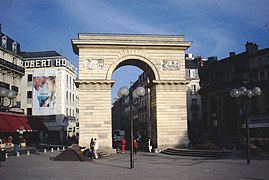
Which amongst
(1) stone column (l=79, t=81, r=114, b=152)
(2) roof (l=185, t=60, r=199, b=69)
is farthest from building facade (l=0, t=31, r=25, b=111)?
(2) roof (l=185, t=60, r=199, b=69)

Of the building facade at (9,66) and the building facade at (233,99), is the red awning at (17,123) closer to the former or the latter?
the building facade at (9,66)

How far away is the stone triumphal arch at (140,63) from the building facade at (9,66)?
68.1 ft

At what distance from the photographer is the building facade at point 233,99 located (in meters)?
40.3

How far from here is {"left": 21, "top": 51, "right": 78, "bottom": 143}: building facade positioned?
55.4 m

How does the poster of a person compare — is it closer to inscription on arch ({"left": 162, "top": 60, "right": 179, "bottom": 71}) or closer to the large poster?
the large poster

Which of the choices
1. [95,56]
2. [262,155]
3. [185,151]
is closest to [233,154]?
[262,155]

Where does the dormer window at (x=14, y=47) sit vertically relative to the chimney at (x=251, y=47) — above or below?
above

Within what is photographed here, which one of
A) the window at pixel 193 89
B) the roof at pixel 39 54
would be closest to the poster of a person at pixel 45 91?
the roof at pixel 39 54

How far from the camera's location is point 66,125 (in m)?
58.0

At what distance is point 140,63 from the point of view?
99.2 feet

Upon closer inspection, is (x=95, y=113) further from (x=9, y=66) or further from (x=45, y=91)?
(x=45, y=91)

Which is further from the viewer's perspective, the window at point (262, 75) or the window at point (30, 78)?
the window at point (30, 78)

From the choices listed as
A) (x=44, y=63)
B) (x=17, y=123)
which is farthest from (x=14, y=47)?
(x=17, y=123)

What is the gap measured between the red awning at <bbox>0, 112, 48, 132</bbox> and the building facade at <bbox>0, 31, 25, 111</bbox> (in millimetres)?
3480
